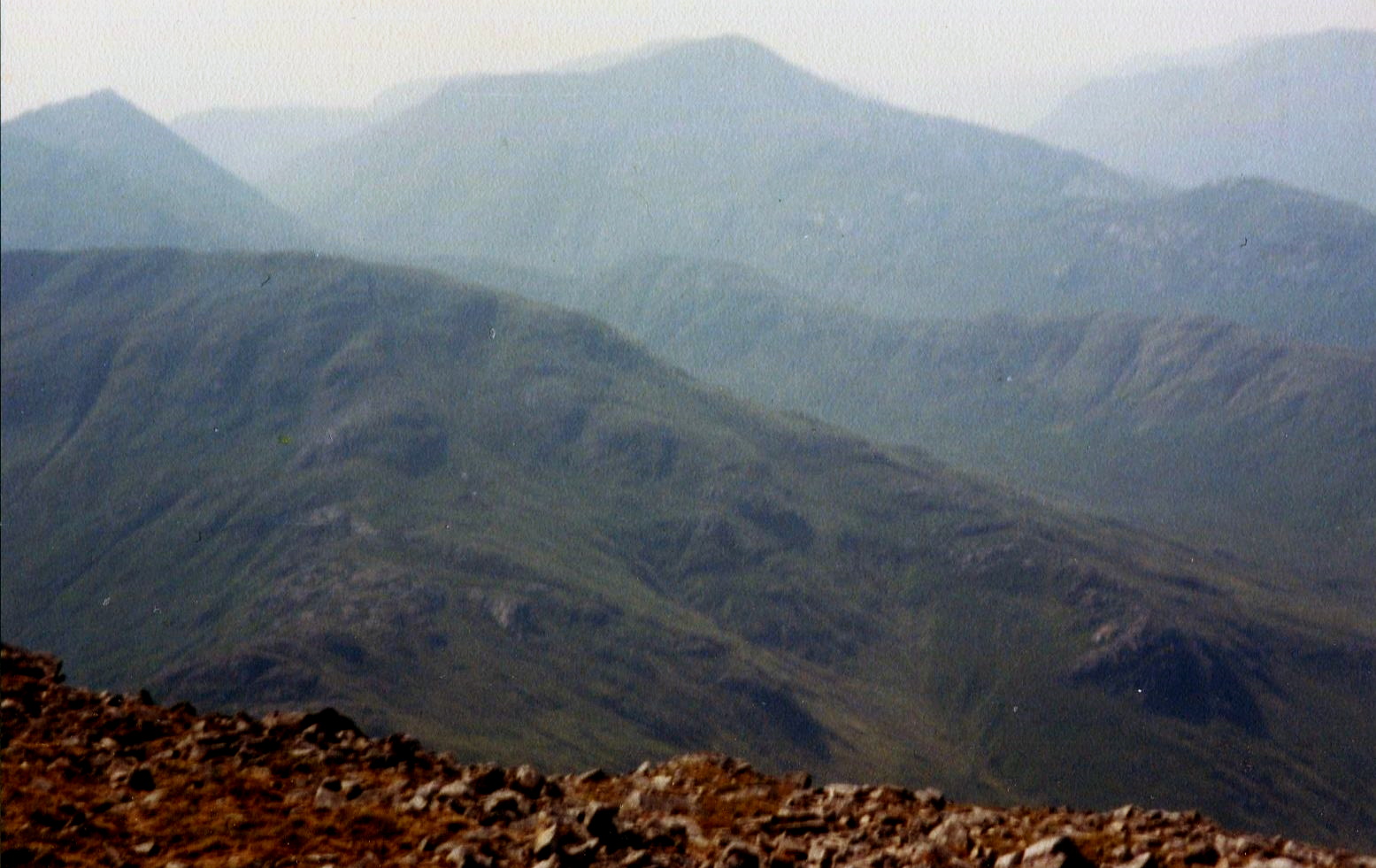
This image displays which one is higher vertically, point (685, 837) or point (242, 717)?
point (685, 837)

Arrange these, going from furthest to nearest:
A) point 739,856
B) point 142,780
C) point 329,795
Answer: point 142,780 < point 329,795 < point 739,856

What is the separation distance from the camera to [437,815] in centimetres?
1847

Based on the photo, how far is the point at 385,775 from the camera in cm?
2100

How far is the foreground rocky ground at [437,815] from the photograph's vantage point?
1673 cm

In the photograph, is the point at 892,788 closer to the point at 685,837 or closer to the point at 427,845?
the point at 685,837

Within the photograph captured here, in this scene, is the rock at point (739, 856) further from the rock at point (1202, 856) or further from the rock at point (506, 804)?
the rock at point (1202, 856)

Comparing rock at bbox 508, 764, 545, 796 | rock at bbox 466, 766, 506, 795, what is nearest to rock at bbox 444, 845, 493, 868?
rock at bbox 466, 766, 506, 795

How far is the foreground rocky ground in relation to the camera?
16.7m

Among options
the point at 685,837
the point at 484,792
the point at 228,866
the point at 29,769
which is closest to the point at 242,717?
the point at 29,769

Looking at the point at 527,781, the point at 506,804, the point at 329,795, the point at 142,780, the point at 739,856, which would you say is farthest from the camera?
the point at 527,781

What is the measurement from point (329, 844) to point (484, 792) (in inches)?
121

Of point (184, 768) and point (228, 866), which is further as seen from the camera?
point (184, 768)

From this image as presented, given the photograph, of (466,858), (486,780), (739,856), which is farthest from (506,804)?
(739,856)

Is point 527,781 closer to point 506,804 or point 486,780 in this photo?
point 486,780
